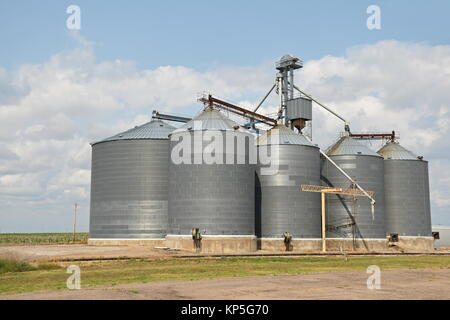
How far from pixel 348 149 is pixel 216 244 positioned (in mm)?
30458

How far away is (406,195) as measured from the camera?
274ft

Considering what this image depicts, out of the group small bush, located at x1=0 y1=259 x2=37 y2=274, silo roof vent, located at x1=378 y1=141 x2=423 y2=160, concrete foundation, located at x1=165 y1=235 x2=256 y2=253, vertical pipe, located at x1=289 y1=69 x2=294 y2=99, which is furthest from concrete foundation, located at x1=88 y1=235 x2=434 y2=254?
vertical pipe, located at x1=289 y1=69 x2=294 y2=99

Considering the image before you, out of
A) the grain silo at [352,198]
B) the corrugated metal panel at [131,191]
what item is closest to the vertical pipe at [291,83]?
the grain silo at [352,198]

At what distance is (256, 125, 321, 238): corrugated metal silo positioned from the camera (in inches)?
2731

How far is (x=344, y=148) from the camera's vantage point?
80312 millimetres

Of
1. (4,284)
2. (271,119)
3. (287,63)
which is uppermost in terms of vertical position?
(287,63)

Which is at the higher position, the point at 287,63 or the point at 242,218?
the point at 287,63

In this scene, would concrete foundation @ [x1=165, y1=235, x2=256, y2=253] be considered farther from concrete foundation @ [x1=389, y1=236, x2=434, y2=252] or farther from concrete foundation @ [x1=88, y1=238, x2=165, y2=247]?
concrete foundation @ [x1=389, y1=236, x2=434, y2=252]

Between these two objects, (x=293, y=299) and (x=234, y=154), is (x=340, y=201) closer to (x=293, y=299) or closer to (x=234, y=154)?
(x=234, y=154)

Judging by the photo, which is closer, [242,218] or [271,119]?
[242,218]
